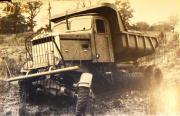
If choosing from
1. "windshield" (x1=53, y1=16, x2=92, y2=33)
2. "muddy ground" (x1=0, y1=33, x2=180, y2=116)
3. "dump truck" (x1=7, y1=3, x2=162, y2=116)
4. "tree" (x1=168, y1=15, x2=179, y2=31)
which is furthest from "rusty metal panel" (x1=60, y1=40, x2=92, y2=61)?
"tree" (x1=168, y1=15, x2=179, y2=31)

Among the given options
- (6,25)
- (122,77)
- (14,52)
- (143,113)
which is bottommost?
(143,113)

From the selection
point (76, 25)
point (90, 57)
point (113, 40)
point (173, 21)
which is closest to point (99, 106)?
point (90, 57)

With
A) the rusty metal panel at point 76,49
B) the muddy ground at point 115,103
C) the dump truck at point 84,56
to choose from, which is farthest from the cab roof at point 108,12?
the muddy ground at point 115,103

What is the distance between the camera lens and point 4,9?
2.32 metres

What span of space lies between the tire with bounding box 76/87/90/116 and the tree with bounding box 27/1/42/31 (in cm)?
51

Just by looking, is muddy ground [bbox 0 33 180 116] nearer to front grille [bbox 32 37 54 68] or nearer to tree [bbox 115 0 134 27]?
front grille [bbox 32 37 54 68]

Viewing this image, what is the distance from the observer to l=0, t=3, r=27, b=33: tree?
227cm

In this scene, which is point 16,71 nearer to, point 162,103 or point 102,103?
point 102,103

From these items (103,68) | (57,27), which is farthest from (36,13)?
(103,68)

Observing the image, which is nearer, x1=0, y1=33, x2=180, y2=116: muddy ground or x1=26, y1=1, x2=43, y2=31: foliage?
x1=0, y1=33, x2=180, y2=116: muddy ground

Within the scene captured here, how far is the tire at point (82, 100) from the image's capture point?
210cm

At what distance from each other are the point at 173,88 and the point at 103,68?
1.44 ft

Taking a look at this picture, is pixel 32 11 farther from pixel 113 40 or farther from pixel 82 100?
pixel 82 100

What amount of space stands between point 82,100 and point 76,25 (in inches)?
18.1
